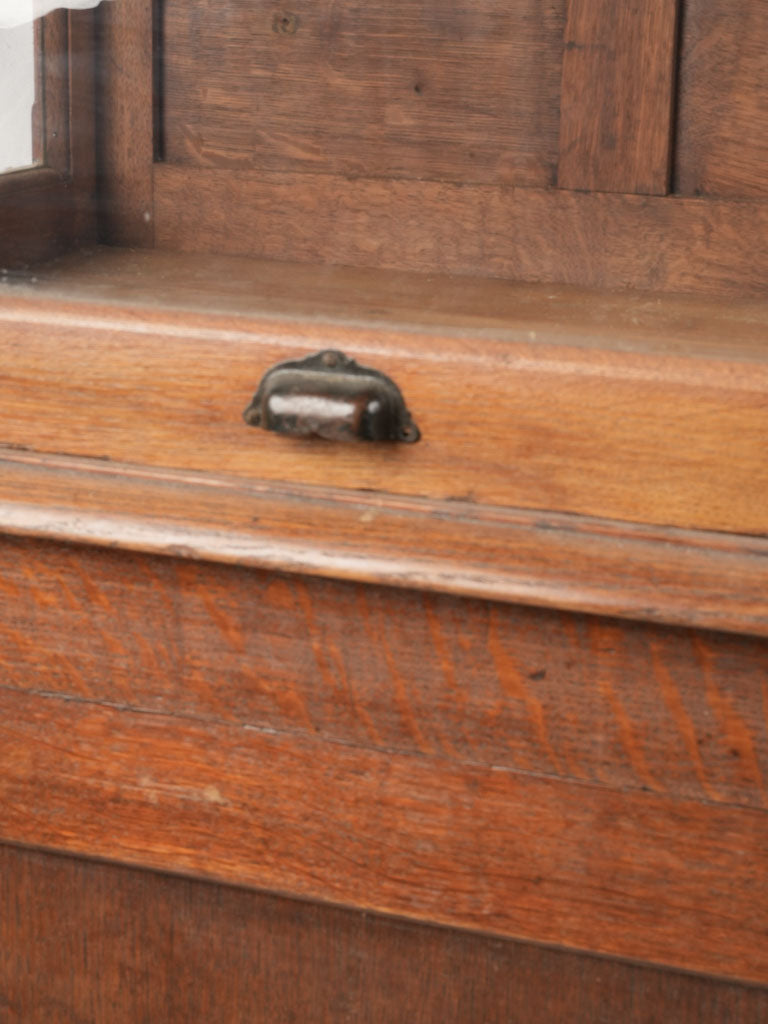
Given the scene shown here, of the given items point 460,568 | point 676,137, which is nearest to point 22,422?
point 460,568

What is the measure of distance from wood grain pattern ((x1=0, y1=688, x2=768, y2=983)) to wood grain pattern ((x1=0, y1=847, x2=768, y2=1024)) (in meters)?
0.07

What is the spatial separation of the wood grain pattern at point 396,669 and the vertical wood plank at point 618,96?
416 mm

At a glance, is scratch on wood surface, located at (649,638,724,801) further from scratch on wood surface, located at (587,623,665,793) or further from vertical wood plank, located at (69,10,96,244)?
vertical wood plank, located at (69,10,96,244)

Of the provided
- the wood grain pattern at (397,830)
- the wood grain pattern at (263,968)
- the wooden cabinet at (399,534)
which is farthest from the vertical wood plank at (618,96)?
the wood grain pattern at (263,968)

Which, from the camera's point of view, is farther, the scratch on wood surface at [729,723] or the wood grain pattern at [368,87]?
the wood grain pattern at [368,87]

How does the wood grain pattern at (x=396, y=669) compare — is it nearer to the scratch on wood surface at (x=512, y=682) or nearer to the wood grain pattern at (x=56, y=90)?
the scratch on wood surface at (x=512, y=682)

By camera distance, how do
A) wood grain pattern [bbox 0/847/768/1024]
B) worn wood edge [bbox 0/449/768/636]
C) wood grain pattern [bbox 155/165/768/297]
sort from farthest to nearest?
1. wood grain pattern [bbox 155/165/768/297]
2. wood grain pattern [bbox 0/847/768/1024]
3. worn wood edge [bbox 0/449/768/636]

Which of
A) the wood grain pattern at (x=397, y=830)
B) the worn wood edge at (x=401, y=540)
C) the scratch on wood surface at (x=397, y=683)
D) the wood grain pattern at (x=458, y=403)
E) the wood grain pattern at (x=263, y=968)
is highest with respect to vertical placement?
the wood grain pattern at (x=458, y=403)

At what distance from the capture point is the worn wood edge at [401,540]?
83 centimetres

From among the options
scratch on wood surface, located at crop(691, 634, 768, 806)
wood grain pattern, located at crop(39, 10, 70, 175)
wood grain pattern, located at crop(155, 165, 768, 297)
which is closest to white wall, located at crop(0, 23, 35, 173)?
wood grain pattern, located at crop(39, 10, 70, 175)

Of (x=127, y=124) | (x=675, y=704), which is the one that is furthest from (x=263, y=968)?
(x=127, y=124)

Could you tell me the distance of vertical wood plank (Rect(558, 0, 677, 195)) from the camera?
107cm

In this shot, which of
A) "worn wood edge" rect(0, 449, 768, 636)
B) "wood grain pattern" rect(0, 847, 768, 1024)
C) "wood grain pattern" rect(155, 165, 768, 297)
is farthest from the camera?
"wood grain pattern" rect(155, 165, 768, 297)

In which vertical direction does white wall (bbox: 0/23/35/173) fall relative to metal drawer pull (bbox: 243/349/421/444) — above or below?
above
